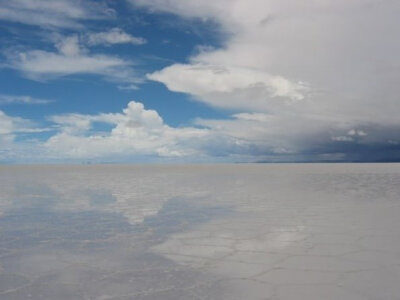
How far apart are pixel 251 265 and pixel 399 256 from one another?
6.94 feet

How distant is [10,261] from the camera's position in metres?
5.62

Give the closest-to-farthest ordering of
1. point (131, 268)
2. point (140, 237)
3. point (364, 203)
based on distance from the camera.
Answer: point (131, 268), point (140, 237), point (364, 203)

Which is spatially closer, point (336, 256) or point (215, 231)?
point (336, 256)

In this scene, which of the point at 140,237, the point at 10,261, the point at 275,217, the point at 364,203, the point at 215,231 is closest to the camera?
the point at 10,261

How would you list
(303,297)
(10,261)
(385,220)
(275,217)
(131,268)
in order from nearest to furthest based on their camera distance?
(303,297) → (131,268) → (10,261) → (385,220) → (275,217)

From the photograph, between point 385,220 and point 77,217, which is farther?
point 77,217

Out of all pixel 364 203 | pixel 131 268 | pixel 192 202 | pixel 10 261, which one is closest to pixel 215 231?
pixel 131 268

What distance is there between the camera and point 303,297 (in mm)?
4074

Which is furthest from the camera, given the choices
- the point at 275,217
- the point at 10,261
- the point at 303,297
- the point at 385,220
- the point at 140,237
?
the point at 275,217

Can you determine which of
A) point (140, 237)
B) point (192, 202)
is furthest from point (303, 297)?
point (192, 202)

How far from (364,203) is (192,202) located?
16.7 ft

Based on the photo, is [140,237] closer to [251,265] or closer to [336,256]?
[251,265]

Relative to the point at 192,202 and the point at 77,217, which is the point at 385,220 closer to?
the point at 192,202

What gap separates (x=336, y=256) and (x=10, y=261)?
4431mm
